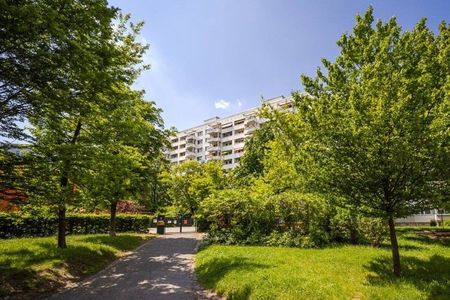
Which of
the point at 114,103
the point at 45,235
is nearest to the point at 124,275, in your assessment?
the point at 114,103

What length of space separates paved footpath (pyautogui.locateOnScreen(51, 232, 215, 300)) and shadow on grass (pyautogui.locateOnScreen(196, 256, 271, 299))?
0.39 metres

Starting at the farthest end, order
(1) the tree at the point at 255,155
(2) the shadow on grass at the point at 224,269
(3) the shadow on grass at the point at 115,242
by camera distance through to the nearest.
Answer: (1) the tree at the point at 255,155 → (3) the shadow on grass at the point at 115,242 → (2) the shadow on grass at the point at 224,269

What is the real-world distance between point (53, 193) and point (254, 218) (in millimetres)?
11273

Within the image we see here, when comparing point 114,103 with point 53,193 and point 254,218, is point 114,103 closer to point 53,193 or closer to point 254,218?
point 53,193

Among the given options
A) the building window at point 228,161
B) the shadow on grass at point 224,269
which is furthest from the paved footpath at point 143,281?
the building window at point 228,161

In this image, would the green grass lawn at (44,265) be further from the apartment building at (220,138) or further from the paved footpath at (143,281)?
the apartment building at (220,138)

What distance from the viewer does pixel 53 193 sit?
10891 mm

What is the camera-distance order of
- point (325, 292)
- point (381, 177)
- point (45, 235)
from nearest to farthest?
point (325, 292), point (381, 177), point (45, 235)

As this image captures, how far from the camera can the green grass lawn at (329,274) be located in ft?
26.2

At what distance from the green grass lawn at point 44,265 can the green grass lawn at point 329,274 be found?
474cm

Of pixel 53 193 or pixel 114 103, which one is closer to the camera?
pixel 53 193

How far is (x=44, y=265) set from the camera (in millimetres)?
12109

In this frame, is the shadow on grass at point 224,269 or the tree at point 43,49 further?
the shadow on grass at point 224,269

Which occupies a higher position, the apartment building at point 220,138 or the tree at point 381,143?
the apartment building at point 220,138
